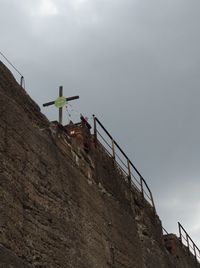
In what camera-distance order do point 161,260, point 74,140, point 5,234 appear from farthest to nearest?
point 161,260, point 74,140, point 5,234

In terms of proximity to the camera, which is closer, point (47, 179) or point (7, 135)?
point (7, 135)

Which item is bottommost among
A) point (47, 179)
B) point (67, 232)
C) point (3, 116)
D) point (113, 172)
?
point (67, 232)

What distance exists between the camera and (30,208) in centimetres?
746

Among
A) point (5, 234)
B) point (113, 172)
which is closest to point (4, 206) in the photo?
point (5, 234)

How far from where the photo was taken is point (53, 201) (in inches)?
325

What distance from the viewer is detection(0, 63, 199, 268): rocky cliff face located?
702 centimetres

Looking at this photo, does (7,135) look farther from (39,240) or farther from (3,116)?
(39,240)

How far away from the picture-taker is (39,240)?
7.33 m

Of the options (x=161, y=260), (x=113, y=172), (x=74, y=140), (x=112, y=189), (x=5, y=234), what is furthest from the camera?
(x=161, y=260)

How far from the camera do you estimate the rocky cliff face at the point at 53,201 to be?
7016 mm

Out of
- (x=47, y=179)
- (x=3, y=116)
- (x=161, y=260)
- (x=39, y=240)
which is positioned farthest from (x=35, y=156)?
(x=161, y=260)

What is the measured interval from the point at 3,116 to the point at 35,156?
3.17ft

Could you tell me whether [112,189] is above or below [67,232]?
above

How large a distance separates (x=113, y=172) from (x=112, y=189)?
2.96 feet
